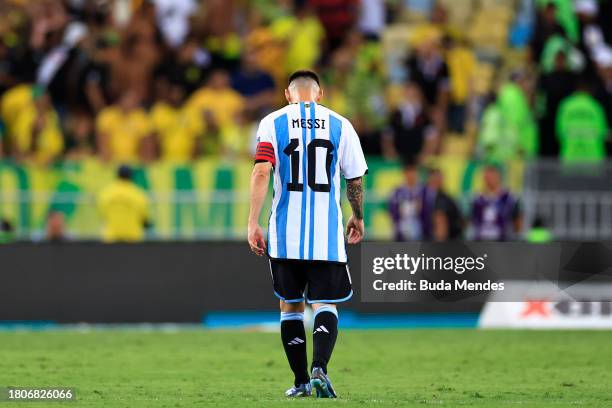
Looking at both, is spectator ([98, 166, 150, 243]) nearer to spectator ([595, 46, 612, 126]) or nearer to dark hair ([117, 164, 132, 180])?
dark hair ([117, 164, 132, 180])

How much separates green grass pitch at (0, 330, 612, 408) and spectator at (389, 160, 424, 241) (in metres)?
2.78

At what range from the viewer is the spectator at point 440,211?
64.0 ft

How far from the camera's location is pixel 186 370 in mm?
12797

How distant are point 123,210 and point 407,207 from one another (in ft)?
12.3

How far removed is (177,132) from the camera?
2070 centimetres

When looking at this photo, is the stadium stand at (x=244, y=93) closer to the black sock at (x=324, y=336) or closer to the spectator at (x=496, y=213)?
the spectator at (x=496, y=213)

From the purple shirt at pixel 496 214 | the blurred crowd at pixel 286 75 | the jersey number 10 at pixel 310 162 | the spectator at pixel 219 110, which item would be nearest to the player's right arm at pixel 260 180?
the jersey number 10 at pixel 310 162

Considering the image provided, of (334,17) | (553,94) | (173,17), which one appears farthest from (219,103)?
(553,94)

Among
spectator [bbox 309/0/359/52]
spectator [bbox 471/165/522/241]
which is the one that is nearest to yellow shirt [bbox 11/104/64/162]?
spectator [bbox 309/0/359/52]

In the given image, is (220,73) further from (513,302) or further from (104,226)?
(513,302)

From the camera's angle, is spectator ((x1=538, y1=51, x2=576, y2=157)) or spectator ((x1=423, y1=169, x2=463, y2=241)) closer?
spectator ((x1=423, y1=169, x2=463, y2=241))

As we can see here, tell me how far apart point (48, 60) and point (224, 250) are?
5.50m

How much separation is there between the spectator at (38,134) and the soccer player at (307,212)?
33.8ft

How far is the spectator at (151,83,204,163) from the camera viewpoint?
20703 millimetres
